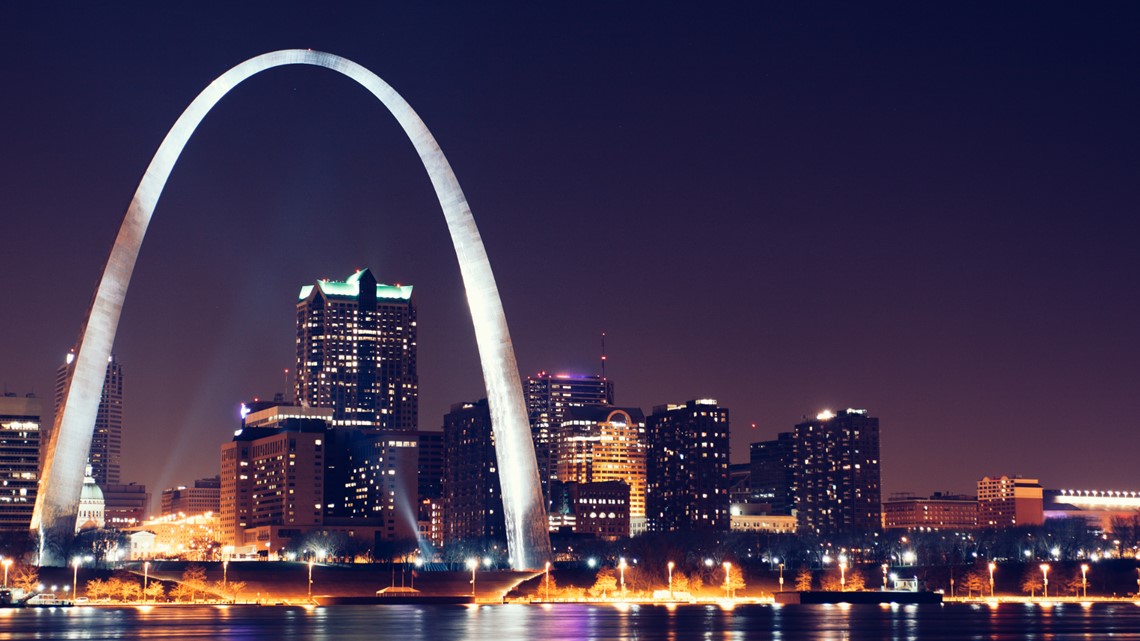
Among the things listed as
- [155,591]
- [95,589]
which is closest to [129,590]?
[95,589]

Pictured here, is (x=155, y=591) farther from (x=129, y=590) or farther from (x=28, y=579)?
(x=28, y=579)

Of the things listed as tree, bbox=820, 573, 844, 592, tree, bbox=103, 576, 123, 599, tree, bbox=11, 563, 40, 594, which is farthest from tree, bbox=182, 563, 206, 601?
tree, bbox=820, 573, 844, 592

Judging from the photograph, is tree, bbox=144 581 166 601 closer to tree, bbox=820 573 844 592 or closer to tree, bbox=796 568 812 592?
tree, bbox=796 568 812 592

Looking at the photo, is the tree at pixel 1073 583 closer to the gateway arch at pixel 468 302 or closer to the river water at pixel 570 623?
the river water at pixel 570 623

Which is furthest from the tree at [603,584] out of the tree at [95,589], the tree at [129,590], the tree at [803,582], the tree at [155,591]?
the tree at [95,589]

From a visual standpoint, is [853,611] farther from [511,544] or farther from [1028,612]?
[511,544]

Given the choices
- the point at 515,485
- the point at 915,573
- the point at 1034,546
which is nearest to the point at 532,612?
the point at 515,485
